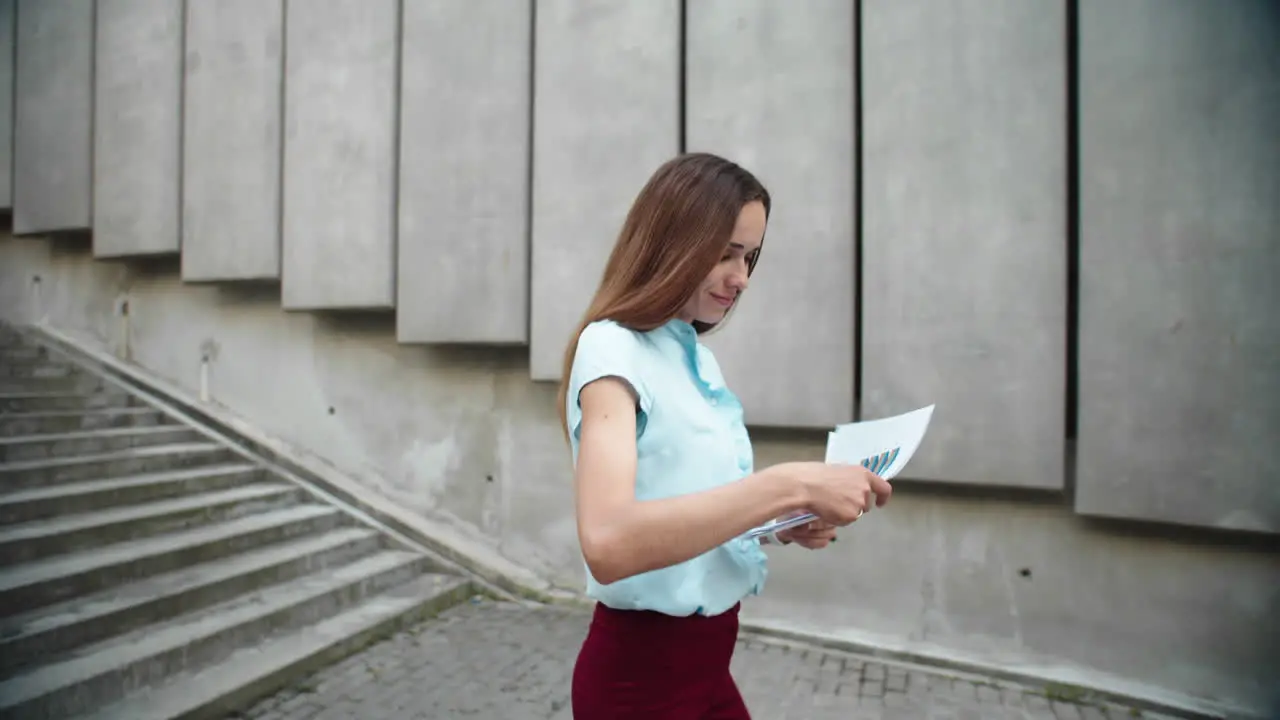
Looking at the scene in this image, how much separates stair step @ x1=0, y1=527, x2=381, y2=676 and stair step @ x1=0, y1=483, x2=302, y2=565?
17.1 inches

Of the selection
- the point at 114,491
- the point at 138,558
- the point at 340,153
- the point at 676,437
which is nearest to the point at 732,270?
the point at 676,437

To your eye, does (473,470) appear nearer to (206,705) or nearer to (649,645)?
(206,705)

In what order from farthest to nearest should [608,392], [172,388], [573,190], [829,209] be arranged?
[172,388] → [573,190] → [829,209] → [608,392]

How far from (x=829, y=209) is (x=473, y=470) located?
10.9ft

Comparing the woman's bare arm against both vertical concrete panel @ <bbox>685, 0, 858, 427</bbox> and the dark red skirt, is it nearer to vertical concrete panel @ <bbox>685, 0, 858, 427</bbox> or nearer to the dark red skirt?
the dark red skirt

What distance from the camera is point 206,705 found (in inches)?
130

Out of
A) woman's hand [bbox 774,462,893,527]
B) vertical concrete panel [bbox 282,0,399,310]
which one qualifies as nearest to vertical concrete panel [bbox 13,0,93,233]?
vertical concrete panel [bbox 282,0,399,310]

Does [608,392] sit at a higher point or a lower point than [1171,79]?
lower

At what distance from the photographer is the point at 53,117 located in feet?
22.8

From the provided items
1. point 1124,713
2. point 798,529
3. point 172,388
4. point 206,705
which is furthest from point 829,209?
point 172,388

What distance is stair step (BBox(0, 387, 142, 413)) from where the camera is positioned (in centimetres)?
521

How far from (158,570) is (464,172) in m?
3.24

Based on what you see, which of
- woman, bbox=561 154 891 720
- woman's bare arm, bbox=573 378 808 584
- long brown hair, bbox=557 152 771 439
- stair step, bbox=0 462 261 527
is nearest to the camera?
woman's bare arm, bbox=573 378 808 584

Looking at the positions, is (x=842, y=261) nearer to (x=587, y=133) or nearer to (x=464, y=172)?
(x=587, y=133)
